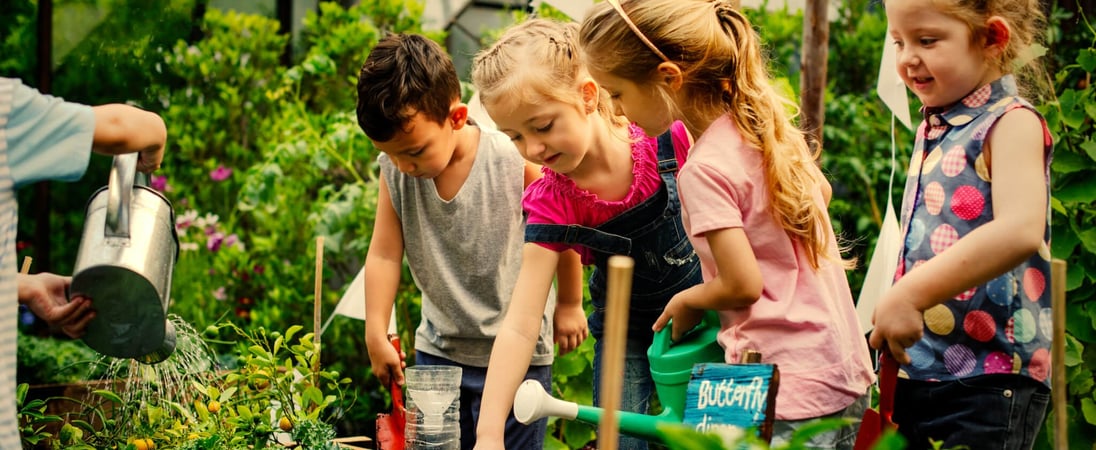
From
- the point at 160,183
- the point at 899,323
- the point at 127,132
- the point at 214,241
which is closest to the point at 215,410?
the point at 127,132

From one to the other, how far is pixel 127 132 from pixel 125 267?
0.62ft

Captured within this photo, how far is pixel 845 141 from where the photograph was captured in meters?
5.07

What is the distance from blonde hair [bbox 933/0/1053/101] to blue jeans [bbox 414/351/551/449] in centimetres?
121

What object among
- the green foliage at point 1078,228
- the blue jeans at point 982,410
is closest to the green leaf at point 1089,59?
the green foliage at point 1078,228

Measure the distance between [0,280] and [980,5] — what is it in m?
1.43

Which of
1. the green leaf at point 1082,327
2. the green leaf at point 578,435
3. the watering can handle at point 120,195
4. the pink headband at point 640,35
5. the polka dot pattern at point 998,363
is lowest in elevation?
the green leaf at point 578,435

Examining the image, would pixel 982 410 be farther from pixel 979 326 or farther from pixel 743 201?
pixel 743 201

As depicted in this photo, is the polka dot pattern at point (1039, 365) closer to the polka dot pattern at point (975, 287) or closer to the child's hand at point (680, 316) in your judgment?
the polka dot pattern at point (975, 287)

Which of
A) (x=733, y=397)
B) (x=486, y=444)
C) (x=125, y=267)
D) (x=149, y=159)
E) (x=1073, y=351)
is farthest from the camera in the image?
(x=1073, y=351)

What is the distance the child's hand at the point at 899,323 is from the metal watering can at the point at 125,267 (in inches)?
40.7

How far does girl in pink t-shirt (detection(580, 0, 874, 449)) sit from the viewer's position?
1583 mm

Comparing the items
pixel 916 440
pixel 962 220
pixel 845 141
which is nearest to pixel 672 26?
pixel 962 220

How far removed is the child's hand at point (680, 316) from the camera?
5.33 ft

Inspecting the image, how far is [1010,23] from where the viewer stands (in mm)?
1653
